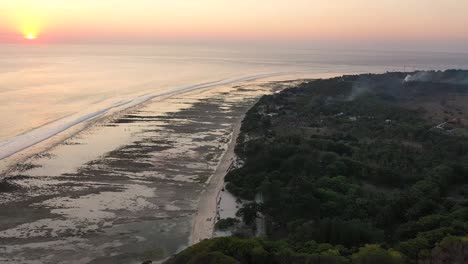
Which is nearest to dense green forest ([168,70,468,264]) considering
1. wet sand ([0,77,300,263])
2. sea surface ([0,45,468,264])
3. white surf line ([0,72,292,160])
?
wet sand ([0,77,300,263])

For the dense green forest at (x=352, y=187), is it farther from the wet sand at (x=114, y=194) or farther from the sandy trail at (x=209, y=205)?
the wet sand at (x=114, y=194)

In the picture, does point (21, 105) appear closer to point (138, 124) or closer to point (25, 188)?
point (138, 124)

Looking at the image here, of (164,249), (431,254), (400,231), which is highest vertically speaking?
(431,254)

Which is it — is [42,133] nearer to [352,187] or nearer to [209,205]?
[209,205]

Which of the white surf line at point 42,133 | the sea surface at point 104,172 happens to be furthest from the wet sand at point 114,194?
the white surf line at point 42,133

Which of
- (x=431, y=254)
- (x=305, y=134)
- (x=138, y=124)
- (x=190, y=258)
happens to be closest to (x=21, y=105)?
(x=138, y=124)

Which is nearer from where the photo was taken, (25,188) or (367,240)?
(367,240)
